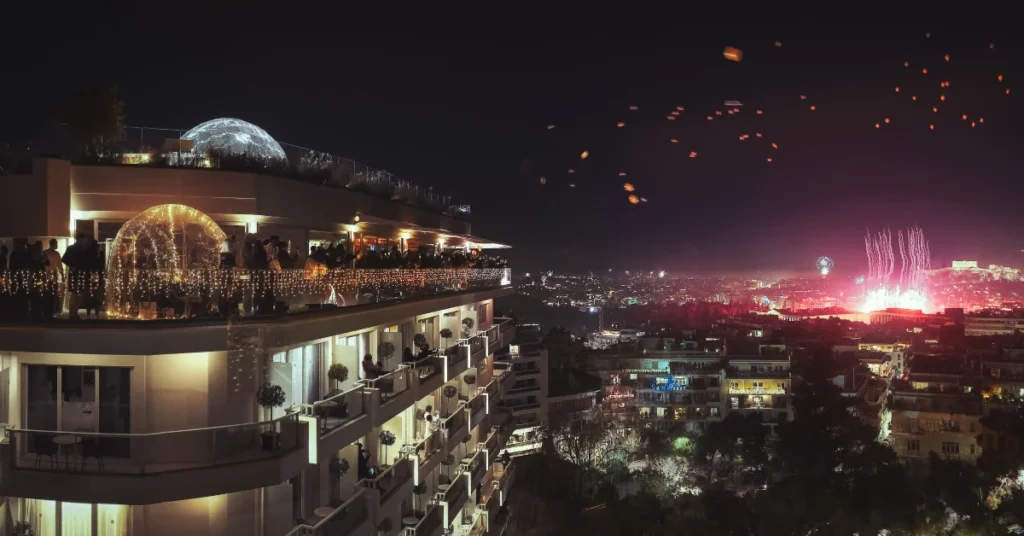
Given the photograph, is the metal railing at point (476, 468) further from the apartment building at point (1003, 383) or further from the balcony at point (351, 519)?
the apartment building at point (1003, 383)

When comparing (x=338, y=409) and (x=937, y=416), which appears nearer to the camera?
(x=338, y=409)

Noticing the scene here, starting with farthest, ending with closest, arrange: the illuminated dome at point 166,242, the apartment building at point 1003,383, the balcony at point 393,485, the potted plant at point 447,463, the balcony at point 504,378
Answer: the apartment building at point 1003,383
the balcony at point 504,378
the potted plant at point 447,463
the balcony at point 393,485
the illuminated dome at point 166,242

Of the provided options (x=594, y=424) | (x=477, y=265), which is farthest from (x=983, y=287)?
(x=477, y=265)

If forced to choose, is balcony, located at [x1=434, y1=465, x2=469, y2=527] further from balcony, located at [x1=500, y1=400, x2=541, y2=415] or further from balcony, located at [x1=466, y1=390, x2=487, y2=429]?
balcony, located at [x1=500, y1=400, x2=541, y2=415]

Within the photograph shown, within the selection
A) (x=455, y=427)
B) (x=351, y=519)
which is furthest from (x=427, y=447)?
(x=351, y=519)

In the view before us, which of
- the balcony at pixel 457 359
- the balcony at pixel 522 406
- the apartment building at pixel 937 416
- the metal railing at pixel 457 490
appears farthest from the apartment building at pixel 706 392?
the balcony at pixel 457 359

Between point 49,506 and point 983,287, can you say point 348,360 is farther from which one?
point 983,287

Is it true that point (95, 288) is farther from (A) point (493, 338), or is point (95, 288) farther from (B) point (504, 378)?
(B) point (504, 378)
